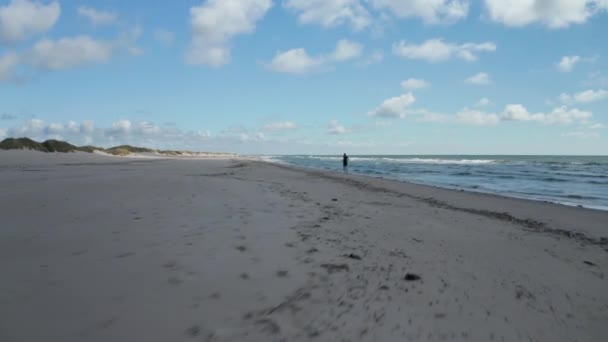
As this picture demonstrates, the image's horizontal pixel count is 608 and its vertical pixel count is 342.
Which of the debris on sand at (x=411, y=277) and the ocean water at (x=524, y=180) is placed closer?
the debris on sand at (x=411, y=277)

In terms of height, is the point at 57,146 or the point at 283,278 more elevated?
the point at 57,146

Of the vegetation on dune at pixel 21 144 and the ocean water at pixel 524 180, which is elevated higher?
the vegetation on dune at pixel 21 144

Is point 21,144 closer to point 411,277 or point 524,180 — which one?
point 411,277

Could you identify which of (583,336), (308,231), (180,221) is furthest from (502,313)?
(180,221)

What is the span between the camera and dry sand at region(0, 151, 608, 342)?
9.00 feet

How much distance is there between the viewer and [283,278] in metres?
3.74

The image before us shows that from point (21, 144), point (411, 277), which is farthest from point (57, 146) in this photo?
point (411, 277)

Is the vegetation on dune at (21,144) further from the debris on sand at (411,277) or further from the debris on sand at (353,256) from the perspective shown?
the debris on sand at (411,277)

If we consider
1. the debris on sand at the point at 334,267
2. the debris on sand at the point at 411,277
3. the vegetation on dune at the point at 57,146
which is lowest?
the debris on sand at the point at 411,277

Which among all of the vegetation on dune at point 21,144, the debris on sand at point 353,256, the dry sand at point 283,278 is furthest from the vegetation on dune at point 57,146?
the debris on sand at point 353,256

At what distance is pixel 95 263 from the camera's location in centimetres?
381

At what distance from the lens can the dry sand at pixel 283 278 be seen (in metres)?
2.74

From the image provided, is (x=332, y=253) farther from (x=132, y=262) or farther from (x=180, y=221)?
(x=180, y=221)

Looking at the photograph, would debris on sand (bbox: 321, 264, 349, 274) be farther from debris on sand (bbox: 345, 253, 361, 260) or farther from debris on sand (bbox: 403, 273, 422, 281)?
debris on sand (bbox: 403, 273, 422, 281)
